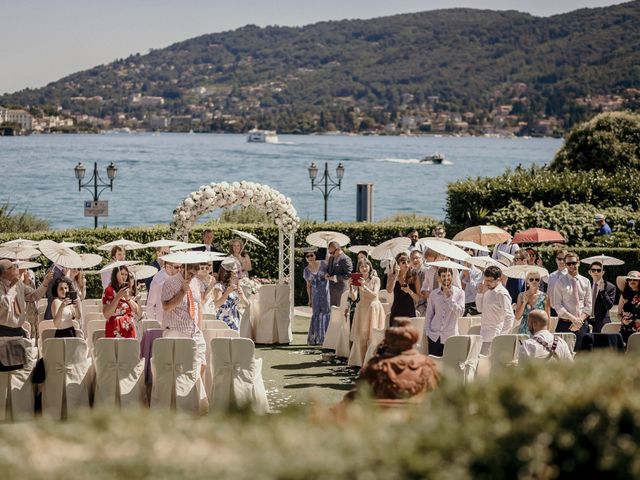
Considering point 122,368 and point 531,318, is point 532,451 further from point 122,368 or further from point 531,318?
point 122,368

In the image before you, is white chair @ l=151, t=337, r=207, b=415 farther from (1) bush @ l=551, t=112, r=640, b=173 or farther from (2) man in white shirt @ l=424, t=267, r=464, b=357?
(1) bush @ l=551, t=112, r=640, b=173

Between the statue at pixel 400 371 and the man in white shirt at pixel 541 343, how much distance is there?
294cm

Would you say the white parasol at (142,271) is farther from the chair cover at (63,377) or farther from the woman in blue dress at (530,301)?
the woman in blue dress at (530,301)

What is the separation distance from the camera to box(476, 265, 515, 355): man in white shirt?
10664 mm

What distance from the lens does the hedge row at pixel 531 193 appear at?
75.2ft

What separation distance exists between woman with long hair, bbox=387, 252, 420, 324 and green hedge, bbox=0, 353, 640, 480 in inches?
314

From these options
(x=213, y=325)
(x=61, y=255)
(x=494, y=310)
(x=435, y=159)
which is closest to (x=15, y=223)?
(x=61, y=255)

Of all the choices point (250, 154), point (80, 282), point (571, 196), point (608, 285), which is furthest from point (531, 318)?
point (250, 154)

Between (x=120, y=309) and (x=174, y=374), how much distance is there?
3.50ft

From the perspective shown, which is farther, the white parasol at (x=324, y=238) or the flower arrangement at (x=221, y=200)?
the flower arrangement at (x=221, y=200)

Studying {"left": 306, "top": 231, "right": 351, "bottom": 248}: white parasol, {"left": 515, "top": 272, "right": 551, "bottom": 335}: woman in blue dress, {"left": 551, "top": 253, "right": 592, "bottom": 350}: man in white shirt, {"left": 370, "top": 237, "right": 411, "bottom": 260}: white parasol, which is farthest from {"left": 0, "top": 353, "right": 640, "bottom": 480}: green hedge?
{"left": 306, "top": 231, "right": 351, "bottom": 248}: white parasol

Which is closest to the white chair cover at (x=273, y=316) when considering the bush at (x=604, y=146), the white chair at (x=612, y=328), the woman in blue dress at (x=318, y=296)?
the woman in blue dress at (x=318, y=296)

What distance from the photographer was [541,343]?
9078 mm

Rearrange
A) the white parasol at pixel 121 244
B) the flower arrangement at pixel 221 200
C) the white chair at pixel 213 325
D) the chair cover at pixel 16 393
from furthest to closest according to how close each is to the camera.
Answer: the flower arrangement at pixel 221 200, the white parasol at pixel 121 244, the white chair at pixel 213 325, the chair cover at pixel 16 393
